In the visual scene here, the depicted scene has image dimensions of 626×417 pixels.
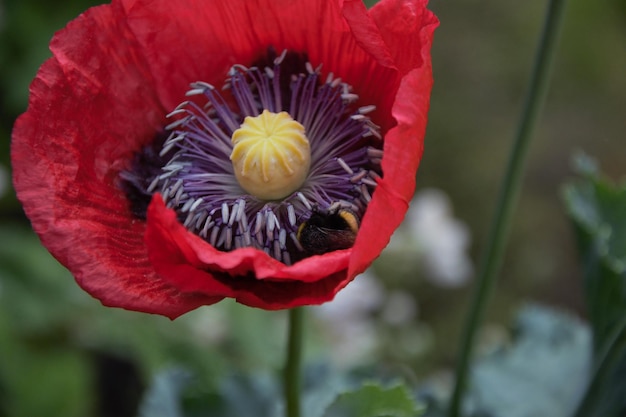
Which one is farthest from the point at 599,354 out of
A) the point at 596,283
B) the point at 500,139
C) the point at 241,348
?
the point at 500,139

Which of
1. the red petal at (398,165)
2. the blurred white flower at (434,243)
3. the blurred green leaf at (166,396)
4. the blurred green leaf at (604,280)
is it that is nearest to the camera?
the red petal at (398,165)

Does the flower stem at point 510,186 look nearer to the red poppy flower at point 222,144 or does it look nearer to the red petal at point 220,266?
the red poppy flower at point 222,144

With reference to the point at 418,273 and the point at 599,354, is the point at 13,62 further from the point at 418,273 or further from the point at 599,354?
the point at 599,354

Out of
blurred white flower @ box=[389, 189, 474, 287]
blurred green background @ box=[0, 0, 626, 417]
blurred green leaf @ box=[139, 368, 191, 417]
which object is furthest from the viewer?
blurred white flower @ box=[389, 189, 474, 287]

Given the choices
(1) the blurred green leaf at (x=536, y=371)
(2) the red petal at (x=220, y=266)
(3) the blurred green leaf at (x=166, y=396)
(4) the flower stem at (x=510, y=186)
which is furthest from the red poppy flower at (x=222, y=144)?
(1) the blurred green leaf at (x=536, y=371)

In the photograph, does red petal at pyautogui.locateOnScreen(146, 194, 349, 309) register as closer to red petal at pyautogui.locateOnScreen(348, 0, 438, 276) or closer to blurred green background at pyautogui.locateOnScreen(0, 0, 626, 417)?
red petal at pyautogui.locateOnScreen(348, 0, 438, 276)

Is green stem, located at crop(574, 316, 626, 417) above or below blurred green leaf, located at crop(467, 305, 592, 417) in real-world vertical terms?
above

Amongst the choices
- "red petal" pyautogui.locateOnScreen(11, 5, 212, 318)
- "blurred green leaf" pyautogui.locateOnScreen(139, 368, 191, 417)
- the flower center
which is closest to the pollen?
the flower center

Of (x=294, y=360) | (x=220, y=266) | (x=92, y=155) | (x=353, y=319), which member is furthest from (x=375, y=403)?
(x=353, y=319)
